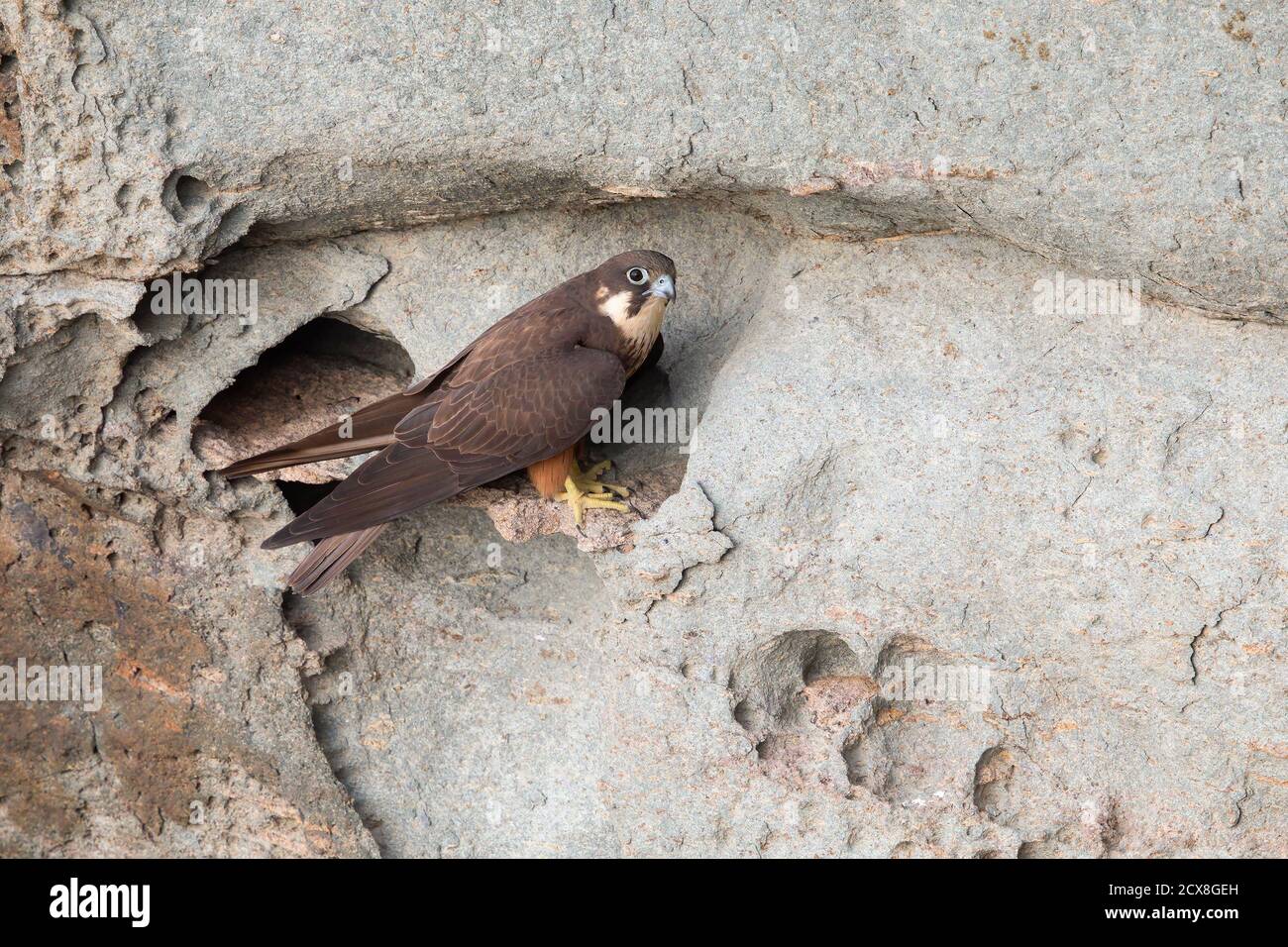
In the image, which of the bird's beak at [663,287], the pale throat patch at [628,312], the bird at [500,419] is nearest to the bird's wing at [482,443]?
the bird at [500,419]

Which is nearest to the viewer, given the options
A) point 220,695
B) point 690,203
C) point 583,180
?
point 583,180

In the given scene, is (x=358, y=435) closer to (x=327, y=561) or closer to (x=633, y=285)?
(x=327, y=561)

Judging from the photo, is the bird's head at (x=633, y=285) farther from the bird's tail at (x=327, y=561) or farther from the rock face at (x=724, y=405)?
the bird's tail at (x=327, y=561)

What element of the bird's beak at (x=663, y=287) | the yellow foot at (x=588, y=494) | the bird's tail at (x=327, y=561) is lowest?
the bird's tail at (x=327, y=561)

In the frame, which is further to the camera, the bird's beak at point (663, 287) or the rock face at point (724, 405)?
the bird's beak at point (663, 287)

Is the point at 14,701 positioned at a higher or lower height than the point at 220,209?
lower

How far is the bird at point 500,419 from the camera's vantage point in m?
3.69

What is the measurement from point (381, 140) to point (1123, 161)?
2.07 metres

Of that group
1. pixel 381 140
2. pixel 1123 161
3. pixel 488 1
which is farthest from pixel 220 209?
pixel 1123 161

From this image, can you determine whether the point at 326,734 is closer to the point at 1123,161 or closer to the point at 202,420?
the point at 202,420

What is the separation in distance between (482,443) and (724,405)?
740mm

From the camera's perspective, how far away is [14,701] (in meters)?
4.75

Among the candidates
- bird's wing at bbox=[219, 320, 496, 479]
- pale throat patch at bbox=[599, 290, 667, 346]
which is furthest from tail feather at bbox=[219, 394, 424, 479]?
pale throat patch at bbox=[599, 290, 667, 346]

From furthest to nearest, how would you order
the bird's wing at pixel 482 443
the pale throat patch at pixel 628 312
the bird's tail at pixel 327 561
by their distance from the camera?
the bird's tail at pixel 327 561 < the pale throat patch at pixel 628 312 < the bird's wing at pixel 482 443
